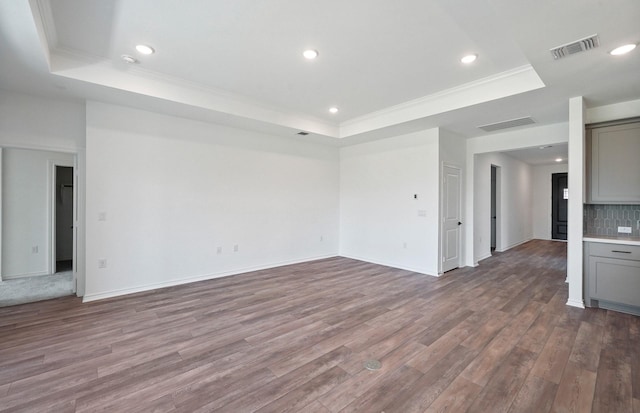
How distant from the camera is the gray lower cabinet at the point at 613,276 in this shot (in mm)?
3369

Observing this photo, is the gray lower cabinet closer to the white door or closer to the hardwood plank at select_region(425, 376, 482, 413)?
the white door

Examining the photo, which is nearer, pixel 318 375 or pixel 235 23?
pixel 318 375

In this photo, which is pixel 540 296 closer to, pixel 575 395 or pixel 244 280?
pixel 575 395

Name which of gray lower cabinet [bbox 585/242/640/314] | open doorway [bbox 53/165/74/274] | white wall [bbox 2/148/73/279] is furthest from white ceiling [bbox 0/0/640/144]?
open doorway [bbox 53/165/74/274]

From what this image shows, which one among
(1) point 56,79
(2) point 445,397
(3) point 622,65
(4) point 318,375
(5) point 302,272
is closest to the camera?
(2) point 445,397

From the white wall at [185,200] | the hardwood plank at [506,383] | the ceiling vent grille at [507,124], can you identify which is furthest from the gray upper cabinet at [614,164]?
the white wall at [185,200]

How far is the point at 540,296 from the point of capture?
13.4 feet

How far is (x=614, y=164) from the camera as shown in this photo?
12.5ft

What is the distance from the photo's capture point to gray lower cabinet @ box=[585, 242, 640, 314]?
337 cm

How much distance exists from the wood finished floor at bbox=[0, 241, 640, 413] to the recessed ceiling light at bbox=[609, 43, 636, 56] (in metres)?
2.75

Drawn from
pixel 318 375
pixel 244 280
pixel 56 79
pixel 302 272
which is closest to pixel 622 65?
pixel 318 375

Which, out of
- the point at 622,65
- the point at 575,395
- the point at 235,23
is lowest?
the point at 575,395

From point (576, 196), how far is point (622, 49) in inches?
70.6

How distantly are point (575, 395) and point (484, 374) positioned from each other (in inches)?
22.2
